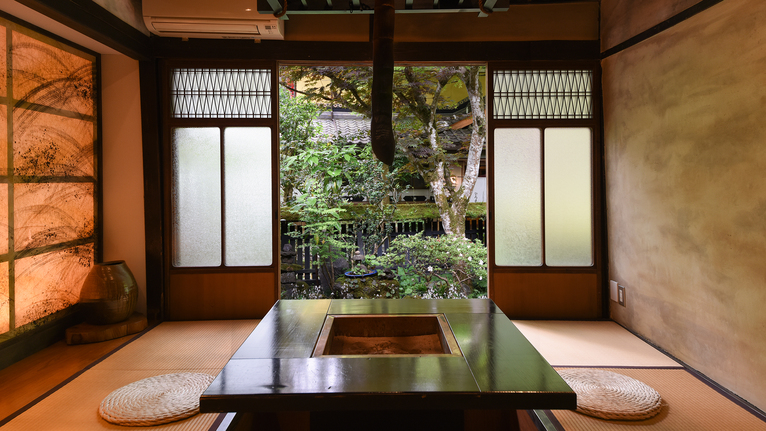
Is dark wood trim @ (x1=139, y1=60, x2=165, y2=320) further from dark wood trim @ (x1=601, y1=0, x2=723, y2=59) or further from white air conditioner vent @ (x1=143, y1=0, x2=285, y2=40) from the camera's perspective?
dark wood trim @ (x1=601, y1=0, x2=723, y2=59)

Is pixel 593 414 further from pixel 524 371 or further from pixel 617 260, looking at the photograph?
pixel 617 260

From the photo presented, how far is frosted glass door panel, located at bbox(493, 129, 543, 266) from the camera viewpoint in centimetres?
408

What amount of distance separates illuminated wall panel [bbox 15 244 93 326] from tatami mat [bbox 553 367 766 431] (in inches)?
148

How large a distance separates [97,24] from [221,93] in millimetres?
1119

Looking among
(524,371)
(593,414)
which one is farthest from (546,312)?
(524,371)

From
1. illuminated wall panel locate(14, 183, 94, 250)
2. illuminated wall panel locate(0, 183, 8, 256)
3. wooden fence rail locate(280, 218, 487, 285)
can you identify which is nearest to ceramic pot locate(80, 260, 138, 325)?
illuminated wall panel locate(14, 183, 94, 250)

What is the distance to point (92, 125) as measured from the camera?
3.81m

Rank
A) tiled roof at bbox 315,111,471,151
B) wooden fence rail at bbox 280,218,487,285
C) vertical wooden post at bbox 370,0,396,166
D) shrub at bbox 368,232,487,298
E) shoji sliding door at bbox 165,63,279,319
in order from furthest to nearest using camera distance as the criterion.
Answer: tiled roof at bbox 315,111,471,151 → wooden fence rail at bbox 280,218,487,285 → shrub at bbox 368,232,487,298 → shoji sliding door at bbox 165,63,279,319 → vertical wooden post at bbox 370,0,396,166

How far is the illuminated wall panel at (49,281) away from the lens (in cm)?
302

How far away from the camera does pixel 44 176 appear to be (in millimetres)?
3242

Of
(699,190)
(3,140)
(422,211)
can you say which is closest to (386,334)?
(699,190)

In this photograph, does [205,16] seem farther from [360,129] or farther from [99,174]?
[360,129]

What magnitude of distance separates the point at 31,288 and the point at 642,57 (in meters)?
5.21

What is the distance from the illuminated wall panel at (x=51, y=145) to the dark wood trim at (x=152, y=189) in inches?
18.7
